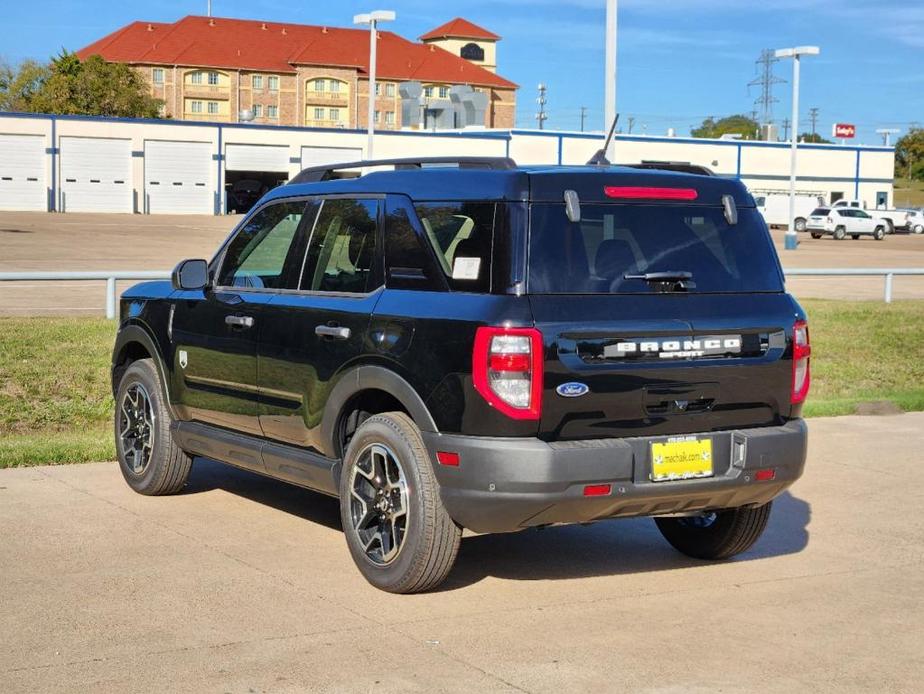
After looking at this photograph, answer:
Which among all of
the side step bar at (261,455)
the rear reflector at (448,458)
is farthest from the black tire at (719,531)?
the side step bar at (261,455)

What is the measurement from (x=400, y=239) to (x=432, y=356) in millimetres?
762

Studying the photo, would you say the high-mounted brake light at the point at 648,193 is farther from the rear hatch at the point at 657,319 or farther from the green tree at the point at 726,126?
the green tree at the point at 726,126

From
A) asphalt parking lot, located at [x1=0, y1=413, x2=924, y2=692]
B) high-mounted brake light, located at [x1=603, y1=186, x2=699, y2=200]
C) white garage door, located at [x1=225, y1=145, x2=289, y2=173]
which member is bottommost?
asphalt parking lot, located at [x1=0, y1=413, x2=924, y2=692]

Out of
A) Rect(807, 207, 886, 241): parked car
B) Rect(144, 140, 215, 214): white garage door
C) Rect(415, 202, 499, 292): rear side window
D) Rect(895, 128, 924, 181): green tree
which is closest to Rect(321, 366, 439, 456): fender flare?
Rect(415, 202, 499, 292): rear side window

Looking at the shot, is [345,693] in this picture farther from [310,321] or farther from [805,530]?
[805,530]

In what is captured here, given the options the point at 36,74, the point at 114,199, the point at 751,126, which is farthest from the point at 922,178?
the point at 114,199

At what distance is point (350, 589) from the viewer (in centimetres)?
625

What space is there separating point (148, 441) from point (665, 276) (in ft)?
11.8

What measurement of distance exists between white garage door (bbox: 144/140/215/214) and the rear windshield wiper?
71224mm

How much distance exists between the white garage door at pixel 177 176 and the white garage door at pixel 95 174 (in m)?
1.20

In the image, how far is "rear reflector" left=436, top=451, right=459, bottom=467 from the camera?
5754mm

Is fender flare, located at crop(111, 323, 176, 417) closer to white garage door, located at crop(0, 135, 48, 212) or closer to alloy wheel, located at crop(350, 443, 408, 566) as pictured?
alloy wheel, located at crop(350, 443, 408, 566)

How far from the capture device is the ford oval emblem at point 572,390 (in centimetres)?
566

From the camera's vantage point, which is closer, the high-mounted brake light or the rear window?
the rear window
